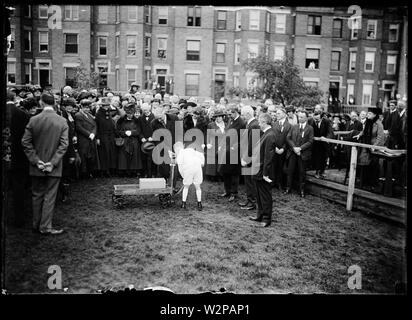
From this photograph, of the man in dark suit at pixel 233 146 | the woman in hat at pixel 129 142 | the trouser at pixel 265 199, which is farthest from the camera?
the woman in hat at pixel 129 142

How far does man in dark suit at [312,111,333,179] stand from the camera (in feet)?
34.1

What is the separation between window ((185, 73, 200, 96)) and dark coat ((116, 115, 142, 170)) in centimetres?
2064

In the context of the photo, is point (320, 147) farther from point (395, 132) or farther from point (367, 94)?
point (367, 94)

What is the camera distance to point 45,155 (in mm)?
5797

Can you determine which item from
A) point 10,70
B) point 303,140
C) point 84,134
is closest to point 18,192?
point 10,70

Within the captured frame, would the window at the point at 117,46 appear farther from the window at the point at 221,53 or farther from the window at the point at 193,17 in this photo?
the window at the point at 221,53

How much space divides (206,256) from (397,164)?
5.01 m

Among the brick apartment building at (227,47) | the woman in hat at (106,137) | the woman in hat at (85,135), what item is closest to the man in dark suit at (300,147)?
the woman in hat at (106,137)

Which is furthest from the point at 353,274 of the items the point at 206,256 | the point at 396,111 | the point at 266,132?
the point at 396,111

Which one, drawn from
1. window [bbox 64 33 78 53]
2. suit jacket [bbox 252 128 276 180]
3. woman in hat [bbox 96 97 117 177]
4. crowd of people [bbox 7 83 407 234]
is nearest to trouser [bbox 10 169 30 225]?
crowd of people [bbox 7 83 407 234]

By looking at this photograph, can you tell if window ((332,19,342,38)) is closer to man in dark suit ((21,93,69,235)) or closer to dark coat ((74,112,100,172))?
dark coat ((74,112,100,172))

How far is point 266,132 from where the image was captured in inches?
283

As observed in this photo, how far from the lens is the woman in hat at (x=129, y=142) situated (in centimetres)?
1020

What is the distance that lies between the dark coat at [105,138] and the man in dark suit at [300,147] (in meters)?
4.68
